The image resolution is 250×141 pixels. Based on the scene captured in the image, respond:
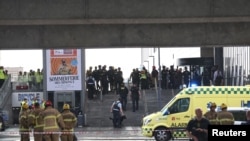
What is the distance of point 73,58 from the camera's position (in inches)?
1500

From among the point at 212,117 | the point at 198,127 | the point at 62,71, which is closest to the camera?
the point at 198,127

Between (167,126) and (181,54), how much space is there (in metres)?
41.0

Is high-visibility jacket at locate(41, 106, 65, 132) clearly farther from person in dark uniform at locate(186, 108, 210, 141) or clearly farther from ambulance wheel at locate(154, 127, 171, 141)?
ambulance wheel at locate(154, 127, 171, 141)

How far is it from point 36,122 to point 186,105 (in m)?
7.71

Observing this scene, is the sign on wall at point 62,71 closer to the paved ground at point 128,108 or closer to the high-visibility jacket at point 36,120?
the paved ground at point 128,108

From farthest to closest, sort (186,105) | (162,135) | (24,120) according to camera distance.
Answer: (186,105), (162,135), (24,120)

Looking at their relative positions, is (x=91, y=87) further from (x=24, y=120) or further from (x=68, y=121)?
(x=68, y=121)

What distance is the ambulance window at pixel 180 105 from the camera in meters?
27.1

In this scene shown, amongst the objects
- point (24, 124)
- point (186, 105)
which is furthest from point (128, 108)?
point (24, 124)

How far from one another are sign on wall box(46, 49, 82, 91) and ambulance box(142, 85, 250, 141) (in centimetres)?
1142

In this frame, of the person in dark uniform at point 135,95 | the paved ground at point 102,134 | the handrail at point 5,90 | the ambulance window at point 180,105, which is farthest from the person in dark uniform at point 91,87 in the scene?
the ambulance window at point 180,105

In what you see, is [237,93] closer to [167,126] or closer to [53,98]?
[167,126]

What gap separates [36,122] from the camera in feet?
70.3

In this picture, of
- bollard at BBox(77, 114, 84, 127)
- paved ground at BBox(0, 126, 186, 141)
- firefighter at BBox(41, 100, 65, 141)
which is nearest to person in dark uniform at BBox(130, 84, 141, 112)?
paved ground at BBox(0, 126, 186, 141)
